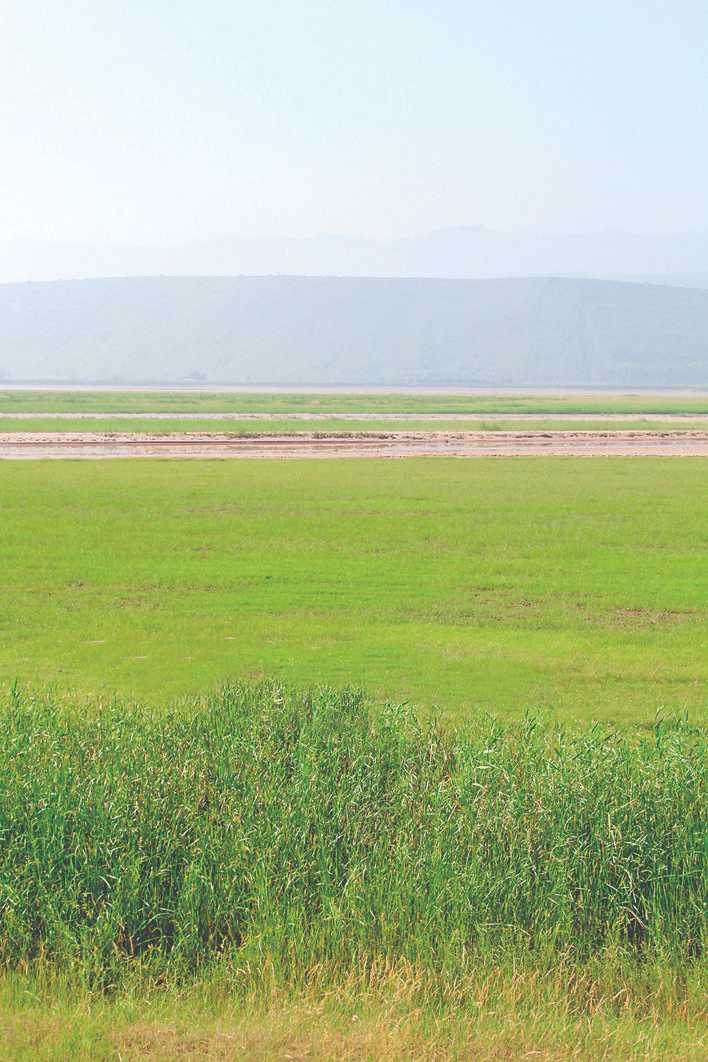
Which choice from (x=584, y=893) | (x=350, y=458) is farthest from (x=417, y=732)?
(x=350, y=458)

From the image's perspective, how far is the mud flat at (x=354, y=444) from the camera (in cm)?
4916

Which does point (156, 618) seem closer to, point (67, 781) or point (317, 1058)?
point (67, 781)

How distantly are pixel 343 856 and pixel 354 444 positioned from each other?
47896mm

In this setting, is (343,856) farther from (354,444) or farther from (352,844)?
(354,444)

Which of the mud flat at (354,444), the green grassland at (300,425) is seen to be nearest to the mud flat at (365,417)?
the green grassland at (300,425)

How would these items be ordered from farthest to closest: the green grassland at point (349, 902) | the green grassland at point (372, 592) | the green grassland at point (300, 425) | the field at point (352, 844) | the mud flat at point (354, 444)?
the green grassland at point (300, 425) < the mud flat at point (354, 444) < the green grassland at point (372, 592) < the field at point (352, 844) < the green grassland at point (349, 902)

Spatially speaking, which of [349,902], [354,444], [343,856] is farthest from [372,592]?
[354,444]

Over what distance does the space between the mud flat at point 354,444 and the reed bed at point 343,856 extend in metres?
37.6

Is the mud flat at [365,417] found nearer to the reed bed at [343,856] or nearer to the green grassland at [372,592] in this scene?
the green grassland at [372,592]

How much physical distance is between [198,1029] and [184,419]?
2827 inches

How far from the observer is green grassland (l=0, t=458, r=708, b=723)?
14000 millimetres

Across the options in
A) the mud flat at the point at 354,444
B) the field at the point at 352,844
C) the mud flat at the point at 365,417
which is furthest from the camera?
the mud flat at the point at 365,417

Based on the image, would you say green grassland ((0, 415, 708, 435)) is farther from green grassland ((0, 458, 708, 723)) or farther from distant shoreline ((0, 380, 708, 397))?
distant shoreline ((0, 380, 708, 397))

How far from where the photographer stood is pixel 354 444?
56.1 metres
